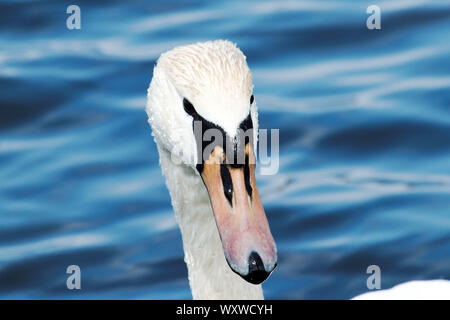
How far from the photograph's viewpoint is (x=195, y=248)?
5285 mm

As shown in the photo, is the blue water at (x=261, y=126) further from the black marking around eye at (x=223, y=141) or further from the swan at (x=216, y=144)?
the black marking around eye at (x=223, y=141)

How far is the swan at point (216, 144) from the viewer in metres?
4.41

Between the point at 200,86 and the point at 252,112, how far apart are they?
23 centimetres

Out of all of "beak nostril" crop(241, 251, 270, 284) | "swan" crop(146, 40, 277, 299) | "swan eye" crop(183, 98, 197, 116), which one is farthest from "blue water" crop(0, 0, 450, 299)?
"beak nostril" crop(241, 251, 270, 284)

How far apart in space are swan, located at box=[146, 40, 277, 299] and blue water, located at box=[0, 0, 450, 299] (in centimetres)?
208

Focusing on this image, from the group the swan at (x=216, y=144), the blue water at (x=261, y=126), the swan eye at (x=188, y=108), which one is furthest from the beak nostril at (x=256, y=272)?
the blue water at (x=261, y=126)

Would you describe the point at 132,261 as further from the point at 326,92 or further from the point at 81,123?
the point at 326,92

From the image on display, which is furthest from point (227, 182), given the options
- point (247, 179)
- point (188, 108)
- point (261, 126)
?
point (261, 126)

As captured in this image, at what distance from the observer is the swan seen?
4.41 meters

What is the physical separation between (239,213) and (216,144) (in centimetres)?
28

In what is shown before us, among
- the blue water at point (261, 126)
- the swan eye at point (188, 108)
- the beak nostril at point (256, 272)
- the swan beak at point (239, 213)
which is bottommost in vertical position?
the beak nostril at point (256, 272)

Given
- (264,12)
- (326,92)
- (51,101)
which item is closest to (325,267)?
(326,92)

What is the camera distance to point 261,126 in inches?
346

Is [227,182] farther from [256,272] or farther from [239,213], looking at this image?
[256,272]
